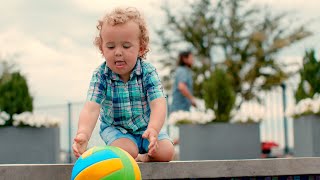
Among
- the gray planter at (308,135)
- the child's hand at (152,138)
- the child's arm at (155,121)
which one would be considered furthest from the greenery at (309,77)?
the child's hand at (152,138)

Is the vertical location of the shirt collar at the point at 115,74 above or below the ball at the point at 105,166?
above

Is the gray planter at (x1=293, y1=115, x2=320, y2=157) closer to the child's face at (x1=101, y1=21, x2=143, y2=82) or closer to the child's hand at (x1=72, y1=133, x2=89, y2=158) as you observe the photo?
the child's face at (x1=101, y1=21, x2=143, y2=82)

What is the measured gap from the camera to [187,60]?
912 cm

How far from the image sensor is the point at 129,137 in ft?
12.5

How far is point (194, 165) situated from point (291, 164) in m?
0.61

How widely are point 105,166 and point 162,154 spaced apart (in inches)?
31.6

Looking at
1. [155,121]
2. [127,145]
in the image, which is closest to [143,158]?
[127,145]

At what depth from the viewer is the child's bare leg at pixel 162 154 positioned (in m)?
3.64

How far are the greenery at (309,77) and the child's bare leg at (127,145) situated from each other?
17.0ft

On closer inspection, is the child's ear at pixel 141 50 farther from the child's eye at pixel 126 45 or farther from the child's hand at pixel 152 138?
the child's hand at pixel 152 138

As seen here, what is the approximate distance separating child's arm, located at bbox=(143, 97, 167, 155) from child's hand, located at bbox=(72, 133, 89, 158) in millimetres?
367

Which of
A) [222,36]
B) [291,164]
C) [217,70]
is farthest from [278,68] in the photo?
[291,164]

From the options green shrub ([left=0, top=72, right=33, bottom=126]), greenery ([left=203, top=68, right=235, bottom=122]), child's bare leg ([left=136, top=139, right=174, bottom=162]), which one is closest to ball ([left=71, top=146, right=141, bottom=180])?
A: child's bare leg ([left=136, top=139, right=174, bottom=162])

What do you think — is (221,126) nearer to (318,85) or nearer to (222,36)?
(318,85)
